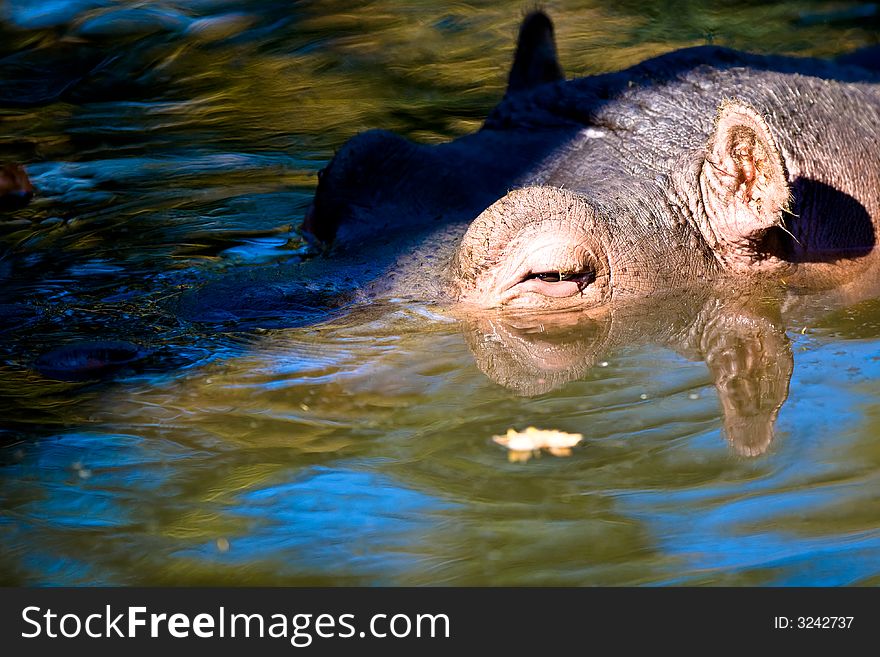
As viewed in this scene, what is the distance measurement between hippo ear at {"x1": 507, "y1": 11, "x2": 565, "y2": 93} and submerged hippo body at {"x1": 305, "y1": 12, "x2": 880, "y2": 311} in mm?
526

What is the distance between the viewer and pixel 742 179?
420cm

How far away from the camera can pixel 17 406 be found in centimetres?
344

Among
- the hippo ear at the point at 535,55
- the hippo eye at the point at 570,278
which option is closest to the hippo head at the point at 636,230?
the hippo eye at the point at 570,278

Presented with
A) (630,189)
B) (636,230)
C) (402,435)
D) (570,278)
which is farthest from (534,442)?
(630,189)

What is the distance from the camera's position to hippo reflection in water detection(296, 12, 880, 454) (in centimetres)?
396

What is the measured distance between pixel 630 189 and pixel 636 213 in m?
0.13

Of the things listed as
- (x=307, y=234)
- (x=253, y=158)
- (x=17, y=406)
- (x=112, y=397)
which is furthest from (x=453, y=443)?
(x=253, y=158)

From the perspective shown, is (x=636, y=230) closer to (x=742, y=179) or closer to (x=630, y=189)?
(x=630, y=189)

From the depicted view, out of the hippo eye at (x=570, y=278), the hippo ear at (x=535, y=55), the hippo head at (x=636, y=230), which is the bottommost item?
the hippo eye at (x=570, y=278)

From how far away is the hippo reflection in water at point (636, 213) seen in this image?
13.0 feet

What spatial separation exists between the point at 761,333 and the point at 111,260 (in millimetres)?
2723

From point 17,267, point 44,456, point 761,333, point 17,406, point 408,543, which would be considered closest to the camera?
point 408,543

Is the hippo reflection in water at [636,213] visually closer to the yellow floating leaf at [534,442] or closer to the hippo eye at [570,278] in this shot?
the hippo eye at [570,278]

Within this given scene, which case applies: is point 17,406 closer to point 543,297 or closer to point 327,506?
point 327,506
